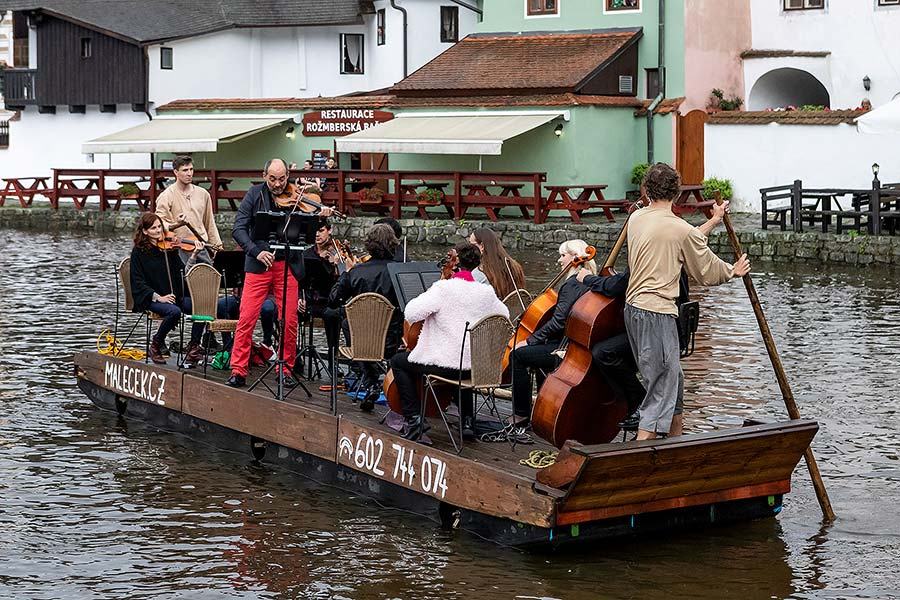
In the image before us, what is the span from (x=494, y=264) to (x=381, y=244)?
0.84 metres

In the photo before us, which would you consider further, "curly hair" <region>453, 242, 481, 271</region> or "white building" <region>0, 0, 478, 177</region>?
"white building" <region>0, 0, 478, 177</region>

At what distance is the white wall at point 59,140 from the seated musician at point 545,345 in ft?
127

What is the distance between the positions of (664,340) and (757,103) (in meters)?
32.3

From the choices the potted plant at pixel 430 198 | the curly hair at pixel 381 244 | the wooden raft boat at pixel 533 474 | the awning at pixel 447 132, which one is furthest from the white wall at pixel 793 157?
the wooden raft boat at pixel 533 474

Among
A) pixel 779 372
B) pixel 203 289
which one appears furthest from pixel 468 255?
pixel 203 289

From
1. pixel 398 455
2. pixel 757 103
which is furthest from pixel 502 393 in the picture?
pixel 757 103

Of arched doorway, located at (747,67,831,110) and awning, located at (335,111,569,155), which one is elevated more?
arched doorway, located at (747,67,831,110)

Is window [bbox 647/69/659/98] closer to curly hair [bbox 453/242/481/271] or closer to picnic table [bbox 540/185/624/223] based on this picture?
picnic table [bbox 540/185/624/223]

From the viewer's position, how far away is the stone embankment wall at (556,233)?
2784cm

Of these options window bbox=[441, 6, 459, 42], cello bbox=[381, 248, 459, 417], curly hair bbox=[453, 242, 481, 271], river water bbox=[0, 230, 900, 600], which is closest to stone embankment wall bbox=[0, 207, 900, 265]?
river water bbox=[0, 230, 900, 600]

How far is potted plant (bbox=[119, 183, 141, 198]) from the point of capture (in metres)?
41.2

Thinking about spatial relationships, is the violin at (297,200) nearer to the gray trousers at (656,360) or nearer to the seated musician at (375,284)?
the seated musician at (375,284)

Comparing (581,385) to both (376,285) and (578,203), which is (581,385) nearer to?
(376,285)

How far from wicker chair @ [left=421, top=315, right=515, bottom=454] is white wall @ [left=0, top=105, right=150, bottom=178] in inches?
1547
